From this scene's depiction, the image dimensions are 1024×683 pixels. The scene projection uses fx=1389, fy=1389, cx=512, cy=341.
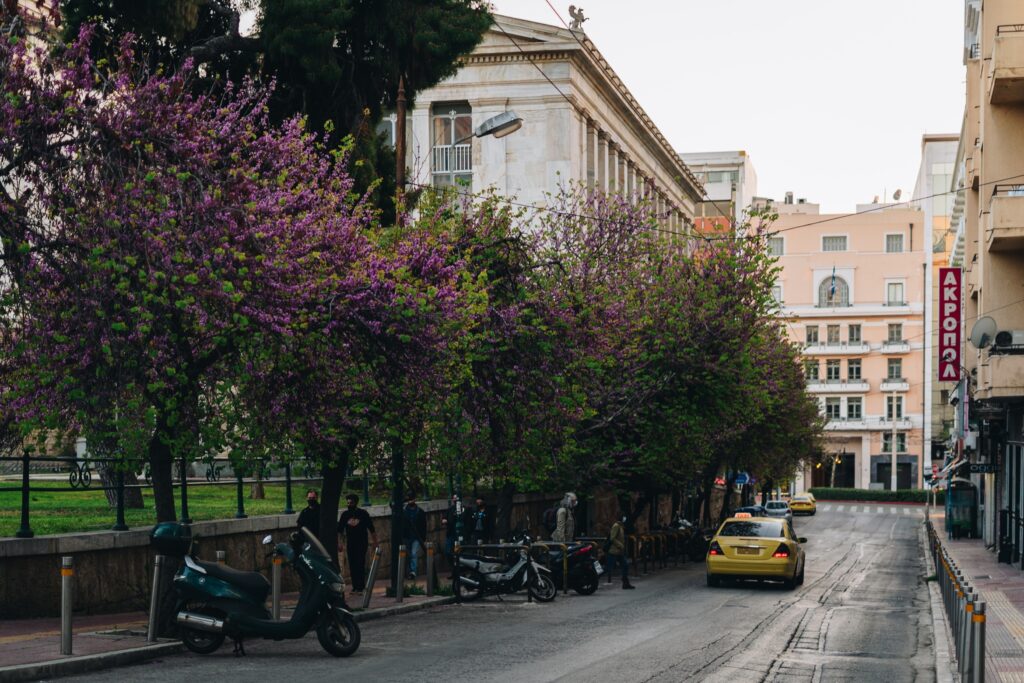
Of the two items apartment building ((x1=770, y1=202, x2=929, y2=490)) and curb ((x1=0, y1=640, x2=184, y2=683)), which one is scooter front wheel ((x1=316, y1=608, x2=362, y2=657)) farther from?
apartment building ((x1=770, y1=202, x2=929, y2=490))

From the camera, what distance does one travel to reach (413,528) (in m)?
26.7

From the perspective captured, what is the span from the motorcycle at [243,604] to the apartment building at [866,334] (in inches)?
3958

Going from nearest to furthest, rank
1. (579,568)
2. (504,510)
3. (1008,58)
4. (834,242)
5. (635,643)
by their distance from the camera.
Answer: (635,643)
(579,568)
(504,510)
(1008,58)
(834,242)

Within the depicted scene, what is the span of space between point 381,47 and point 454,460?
10.8 m

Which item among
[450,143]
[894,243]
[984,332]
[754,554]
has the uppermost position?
[894,243]

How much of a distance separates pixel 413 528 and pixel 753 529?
7.03 m

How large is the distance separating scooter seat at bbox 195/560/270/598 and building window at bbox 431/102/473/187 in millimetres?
42114

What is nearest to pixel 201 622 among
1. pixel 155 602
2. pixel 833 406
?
pixel 155 602

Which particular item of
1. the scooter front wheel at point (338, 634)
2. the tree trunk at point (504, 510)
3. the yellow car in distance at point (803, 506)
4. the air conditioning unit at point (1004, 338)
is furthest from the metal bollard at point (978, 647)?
the yellow car in distance at point (803, 506)

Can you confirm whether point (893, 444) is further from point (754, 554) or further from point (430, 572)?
point (430, 572)

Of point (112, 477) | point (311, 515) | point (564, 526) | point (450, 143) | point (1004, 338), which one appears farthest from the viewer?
point (450, 143)

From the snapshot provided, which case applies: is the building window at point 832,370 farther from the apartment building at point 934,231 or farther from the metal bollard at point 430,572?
the metal bollard at point 430,572

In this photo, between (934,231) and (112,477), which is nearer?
(112,477)

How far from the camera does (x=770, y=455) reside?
194 feet
